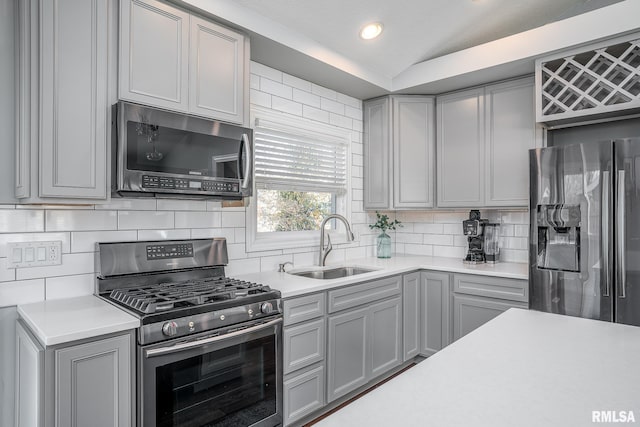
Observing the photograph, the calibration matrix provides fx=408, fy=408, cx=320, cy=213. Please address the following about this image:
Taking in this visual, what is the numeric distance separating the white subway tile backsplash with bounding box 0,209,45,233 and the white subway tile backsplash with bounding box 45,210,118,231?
3 centimetres

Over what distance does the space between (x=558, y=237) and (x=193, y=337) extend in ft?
6.99

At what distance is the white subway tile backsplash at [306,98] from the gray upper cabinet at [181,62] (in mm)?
797

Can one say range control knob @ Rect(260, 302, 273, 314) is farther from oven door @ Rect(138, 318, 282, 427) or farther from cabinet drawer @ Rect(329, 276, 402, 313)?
cabinet drawer @ Rect(329, 276, 402, 313)

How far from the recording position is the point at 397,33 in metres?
2.95

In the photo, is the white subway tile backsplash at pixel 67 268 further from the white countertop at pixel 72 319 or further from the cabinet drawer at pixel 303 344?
the cabinet drawer at pixel 303 344

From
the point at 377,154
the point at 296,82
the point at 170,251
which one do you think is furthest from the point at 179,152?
the point at 377,154

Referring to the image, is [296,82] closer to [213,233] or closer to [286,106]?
[286,106]

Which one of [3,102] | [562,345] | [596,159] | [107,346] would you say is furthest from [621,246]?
[3,102]

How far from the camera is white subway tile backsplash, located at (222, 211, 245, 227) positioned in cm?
268

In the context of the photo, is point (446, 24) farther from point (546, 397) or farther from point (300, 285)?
point (546, 397)

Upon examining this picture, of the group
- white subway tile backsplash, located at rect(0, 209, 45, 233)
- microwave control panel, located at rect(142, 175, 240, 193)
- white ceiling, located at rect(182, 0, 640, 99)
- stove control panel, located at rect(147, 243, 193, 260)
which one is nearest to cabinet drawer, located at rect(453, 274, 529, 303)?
white ceiling, located at rect(182, 0, 640, 99)

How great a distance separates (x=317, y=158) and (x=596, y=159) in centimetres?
195

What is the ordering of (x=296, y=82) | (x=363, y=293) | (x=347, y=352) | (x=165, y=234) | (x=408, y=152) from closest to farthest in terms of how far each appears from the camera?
(x=165, y=234) → (x=347, y=352) → (x=363, y=293) → (x=296, y=82) → (x=408, y=152)

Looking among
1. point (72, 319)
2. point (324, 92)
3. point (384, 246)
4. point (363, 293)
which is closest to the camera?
point (72, 319)
